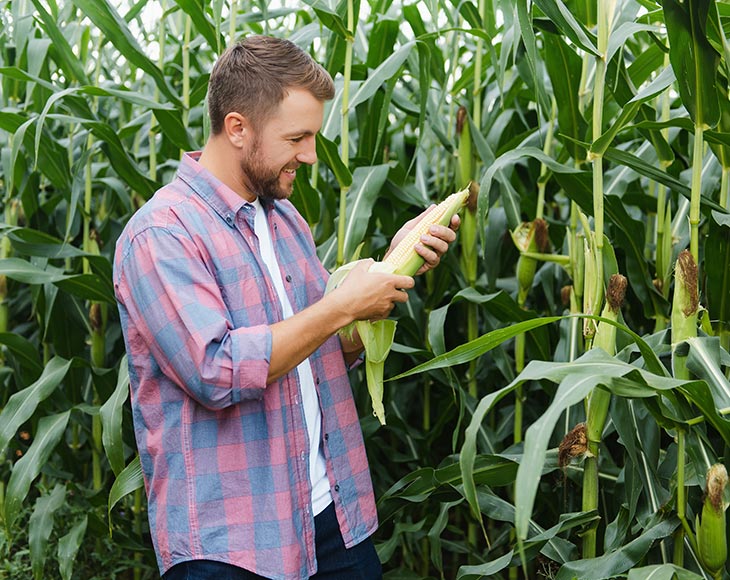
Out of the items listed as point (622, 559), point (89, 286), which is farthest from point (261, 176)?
point (622, 559)

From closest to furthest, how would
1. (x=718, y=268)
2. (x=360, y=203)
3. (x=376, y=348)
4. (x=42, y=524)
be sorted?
(x=376, y=348)
(x=718, y=268)
(x=360, y=203)
(x=42, y=524)

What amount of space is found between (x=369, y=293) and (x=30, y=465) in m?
1.32

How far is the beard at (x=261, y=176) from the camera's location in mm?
1942

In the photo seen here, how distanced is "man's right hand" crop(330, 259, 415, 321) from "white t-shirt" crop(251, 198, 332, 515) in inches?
10.4

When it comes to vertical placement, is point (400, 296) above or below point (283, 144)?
below

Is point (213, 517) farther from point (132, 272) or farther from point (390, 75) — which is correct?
point (390, 75)

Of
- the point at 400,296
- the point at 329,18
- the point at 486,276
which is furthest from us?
the point at 486,276

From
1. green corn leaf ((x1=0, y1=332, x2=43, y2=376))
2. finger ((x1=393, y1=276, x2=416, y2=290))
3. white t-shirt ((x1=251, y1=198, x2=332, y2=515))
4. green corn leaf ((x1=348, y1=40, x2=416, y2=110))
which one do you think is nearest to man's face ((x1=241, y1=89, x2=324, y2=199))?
white t-shirt ((x1=251, y1=198, x2=332, y2=515))

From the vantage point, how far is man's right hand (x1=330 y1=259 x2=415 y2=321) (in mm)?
1796

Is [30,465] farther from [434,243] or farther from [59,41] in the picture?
[434,243]

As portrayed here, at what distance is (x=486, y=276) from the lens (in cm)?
288

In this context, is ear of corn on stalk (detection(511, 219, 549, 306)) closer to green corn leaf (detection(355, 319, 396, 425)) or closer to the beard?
green corn leaf (detection(355, 319, 396, 425))

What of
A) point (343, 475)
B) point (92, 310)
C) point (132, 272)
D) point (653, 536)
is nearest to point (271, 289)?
point (132, 272)

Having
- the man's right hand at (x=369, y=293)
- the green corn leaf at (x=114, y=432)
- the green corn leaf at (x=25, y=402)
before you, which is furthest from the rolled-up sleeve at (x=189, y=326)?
the green corn leaf at (x=25, y=402)
